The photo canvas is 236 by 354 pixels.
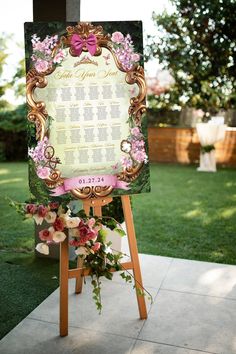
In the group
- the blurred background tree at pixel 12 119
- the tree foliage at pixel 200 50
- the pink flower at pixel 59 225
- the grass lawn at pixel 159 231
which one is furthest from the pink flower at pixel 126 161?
the blurred background tree at pixel 12 119

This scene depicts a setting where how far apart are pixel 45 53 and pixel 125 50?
1.24ft

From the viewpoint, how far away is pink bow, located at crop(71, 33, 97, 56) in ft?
5.58

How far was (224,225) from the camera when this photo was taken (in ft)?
11.3

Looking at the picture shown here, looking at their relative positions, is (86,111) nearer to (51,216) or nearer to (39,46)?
(39,46)

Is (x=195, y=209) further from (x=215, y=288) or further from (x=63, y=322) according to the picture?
(x=63, y=322)

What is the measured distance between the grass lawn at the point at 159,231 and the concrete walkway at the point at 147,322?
6.4 inches

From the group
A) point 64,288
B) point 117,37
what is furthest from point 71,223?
point 117,37

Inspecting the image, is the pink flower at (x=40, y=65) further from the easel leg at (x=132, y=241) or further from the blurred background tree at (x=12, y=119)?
the blurred background tree at (x=12, y=119)

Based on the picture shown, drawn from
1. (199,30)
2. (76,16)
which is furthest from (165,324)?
(199,30)

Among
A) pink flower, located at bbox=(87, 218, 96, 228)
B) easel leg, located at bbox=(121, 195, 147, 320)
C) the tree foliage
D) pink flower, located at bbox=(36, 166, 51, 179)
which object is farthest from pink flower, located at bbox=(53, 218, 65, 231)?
the tree foliage

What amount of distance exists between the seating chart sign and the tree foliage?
532 cm

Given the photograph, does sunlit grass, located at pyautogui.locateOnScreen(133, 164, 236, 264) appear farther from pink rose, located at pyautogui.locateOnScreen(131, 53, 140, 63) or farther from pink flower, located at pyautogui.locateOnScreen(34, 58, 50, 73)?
pink flower, located at pyautogui.locateOnScreen(34, 58, 50, 73)

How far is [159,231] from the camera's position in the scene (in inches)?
130

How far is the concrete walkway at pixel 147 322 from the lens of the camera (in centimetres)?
168
